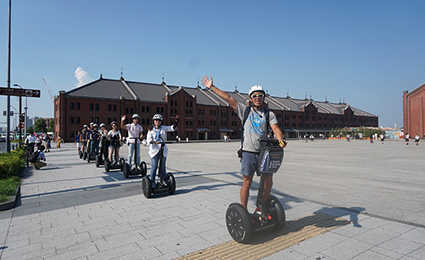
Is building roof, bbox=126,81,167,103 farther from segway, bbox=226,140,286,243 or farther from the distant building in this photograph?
segway, bbox=226,140,286,243

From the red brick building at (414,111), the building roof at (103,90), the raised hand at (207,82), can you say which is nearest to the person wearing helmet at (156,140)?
the raised hand at (207,82)

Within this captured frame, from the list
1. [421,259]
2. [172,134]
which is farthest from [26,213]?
[172,134]

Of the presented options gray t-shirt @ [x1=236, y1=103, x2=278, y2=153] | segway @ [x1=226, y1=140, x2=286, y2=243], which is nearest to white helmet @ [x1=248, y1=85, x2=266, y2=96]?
gray t-shirt @ [x1=236, y1=103, x2=278, y2=153]

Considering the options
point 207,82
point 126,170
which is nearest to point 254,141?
point 207,82

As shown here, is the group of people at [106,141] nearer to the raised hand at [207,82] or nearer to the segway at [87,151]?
the segway at [87,151]

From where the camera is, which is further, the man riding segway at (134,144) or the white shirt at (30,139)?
the white shirt at (30,139)

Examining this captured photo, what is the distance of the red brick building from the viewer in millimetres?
54812

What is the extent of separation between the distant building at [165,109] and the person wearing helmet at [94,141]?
36779 mm

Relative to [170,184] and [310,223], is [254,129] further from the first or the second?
[170,184]

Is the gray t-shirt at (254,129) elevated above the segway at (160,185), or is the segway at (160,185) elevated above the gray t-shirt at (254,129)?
the gray t-shirt at (254,129)

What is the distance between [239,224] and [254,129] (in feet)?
4.37

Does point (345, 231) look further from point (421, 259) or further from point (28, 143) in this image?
point (28, 143)

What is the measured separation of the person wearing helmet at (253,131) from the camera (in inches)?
146

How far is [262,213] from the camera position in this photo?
366cm
